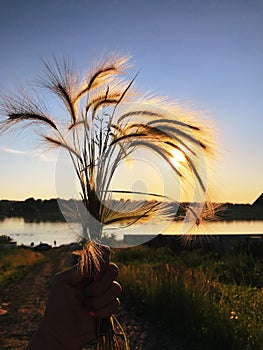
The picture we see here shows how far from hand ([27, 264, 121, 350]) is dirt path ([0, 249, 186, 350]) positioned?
427mm

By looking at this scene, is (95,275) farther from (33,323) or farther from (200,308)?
(33,323)

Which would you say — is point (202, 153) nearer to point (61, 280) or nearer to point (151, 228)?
point (151, 228)

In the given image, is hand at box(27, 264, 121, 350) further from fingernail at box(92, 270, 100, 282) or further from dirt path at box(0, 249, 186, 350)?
dirt path at box(0, 249, 186, 350)

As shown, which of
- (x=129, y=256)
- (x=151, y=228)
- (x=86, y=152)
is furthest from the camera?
(x=129, y=256)

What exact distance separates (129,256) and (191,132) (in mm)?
13572

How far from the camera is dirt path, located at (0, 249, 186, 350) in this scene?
5.87 meters

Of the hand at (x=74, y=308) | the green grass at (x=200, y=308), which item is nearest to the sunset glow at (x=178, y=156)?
the hand at (x=74, y=308)

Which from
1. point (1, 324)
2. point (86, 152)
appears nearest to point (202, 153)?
point (86, 152)

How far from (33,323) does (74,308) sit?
6179mm

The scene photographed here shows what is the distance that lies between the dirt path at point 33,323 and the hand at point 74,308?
0.43 metres

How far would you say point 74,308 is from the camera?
1995 mm

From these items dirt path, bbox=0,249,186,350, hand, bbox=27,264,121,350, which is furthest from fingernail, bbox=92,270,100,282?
dirt path, bbox=0,249,186,350

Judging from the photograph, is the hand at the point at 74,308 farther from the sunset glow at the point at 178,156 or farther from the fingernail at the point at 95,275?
the sunset glow at the point at 178,156

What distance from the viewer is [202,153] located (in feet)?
8.65
